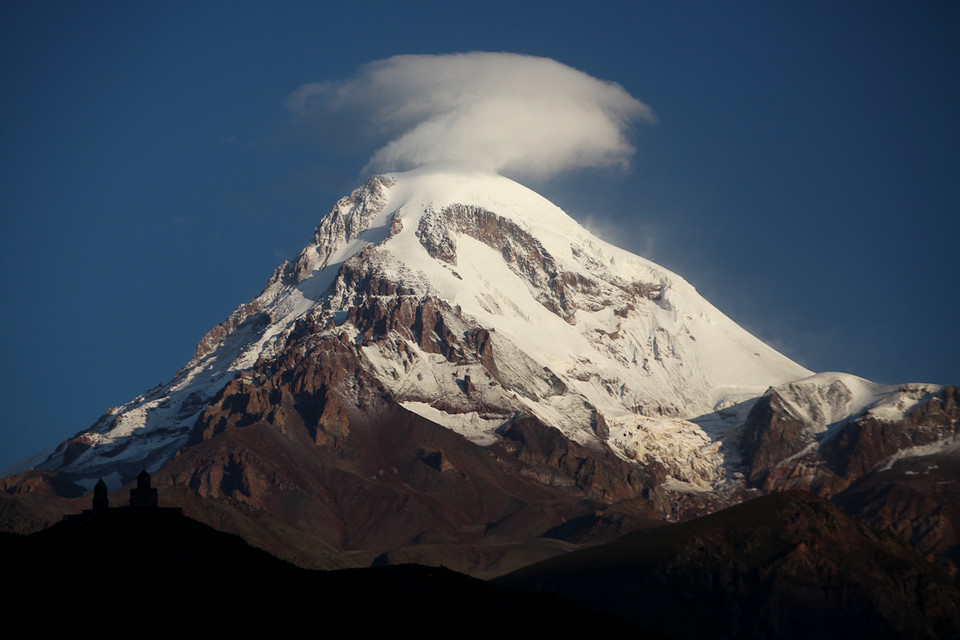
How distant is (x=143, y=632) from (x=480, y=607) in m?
56.5

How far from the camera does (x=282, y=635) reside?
412ft

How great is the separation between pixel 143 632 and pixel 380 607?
130ft

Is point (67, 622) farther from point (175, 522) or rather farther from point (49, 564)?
point (175, 522)

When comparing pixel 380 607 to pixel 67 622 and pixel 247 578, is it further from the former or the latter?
pixel 67 622

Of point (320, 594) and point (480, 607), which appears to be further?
point (480, 607)

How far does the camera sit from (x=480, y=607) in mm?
157500

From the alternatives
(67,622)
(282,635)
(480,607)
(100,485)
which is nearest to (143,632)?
(67,622)

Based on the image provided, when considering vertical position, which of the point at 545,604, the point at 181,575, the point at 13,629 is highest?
the point at 545,604

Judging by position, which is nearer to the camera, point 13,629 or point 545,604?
point 13,629

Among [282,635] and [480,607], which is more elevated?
[480,607]

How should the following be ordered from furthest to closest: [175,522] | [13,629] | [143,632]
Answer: [175,522] → [143,632] → [13,629]

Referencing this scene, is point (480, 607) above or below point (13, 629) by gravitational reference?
above

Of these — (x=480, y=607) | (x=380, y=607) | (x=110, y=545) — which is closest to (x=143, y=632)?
(x=110, y=545)

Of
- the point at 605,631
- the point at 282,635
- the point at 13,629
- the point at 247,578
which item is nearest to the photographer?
the point at 13,629
